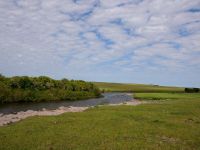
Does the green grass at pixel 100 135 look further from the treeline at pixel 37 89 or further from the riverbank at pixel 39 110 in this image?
the treeline at pixel 37 89

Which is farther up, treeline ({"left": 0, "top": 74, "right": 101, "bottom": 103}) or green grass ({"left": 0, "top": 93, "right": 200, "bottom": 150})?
treeline ({"left": 0, "top": 74, "right": 101, "bottom": 103})

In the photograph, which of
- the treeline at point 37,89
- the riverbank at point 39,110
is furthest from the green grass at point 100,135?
the treeline at point 37,89

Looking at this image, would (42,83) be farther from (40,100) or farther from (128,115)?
(128,115)

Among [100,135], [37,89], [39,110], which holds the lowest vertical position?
[39,110]

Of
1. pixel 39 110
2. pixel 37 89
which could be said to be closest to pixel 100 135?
pixel 39 110

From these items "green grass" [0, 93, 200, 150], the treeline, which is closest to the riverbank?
"green grass" [0, 93, 200, 150]

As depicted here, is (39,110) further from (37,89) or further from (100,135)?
(100,135)

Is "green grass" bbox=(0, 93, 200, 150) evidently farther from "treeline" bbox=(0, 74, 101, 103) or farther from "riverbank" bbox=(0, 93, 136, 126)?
"treeline" bbox=(0, 74, 101, 103)

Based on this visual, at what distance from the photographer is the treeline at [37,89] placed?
78262 millimetres

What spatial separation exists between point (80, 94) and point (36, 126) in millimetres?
77452

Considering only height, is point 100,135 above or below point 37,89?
below

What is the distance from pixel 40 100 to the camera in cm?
8488

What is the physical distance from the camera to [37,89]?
88.0 m

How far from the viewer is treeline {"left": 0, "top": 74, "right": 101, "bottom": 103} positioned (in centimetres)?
7826
